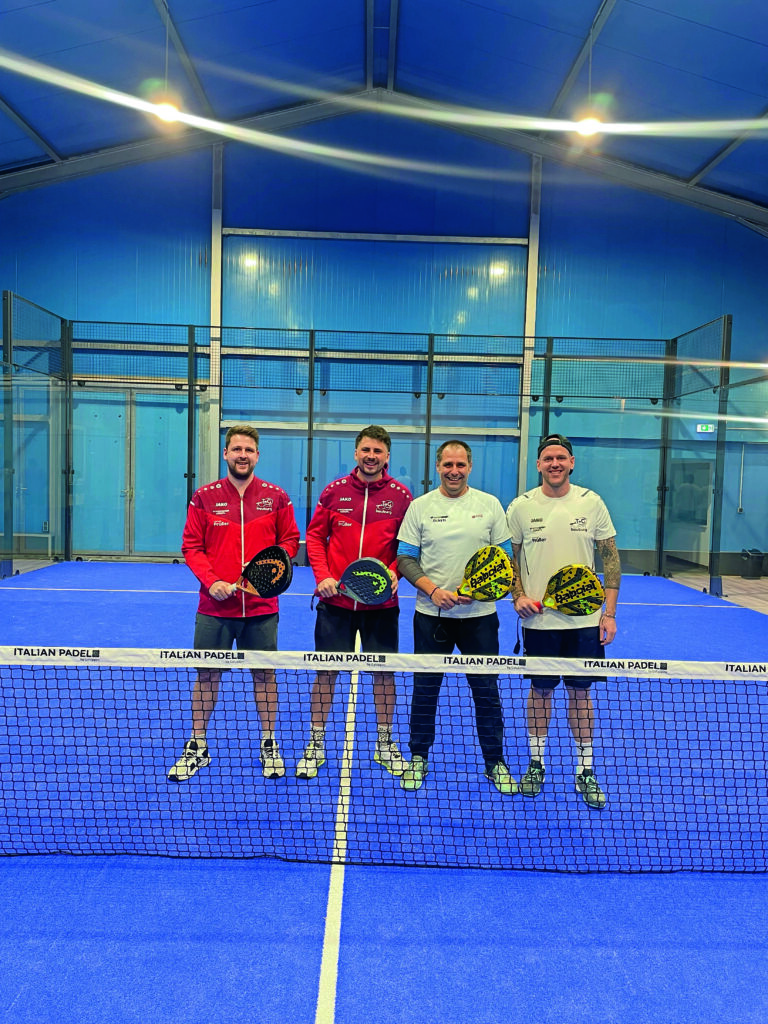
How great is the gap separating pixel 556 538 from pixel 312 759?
78.2 inches

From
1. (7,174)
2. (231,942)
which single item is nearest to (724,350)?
(231,942)

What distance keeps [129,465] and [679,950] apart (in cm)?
1367

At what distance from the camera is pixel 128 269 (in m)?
14.2

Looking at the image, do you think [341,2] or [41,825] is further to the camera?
[341,2]

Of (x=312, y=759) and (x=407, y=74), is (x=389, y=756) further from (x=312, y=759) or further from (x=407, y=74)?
(x=407, y=74)

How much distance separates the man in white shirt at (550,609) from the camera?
3.91 metres

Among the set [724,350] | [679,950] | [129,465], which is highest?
[724,350]

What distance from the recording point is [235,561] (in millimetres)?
4109

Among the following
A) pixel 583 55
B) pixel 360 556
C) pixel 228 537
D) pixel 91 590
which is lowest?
pixel 91 590

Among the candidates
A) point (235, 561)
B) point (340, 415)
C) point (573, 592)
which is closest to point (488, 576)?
point (573, 592)

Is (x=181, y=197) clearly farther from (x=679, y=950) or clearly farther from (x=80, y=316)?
(x=679, y=950)

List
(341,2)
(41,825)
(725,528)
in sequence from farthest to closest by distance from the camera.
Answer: (725,528)
(341,2)
(41,825)

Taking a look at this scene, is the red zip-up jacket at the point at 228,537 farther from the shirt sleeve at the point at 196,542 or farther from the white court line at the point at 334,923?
the white court line at the point at 334,923

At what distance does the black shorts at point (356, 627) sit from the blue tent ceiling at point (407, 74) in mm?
10262
